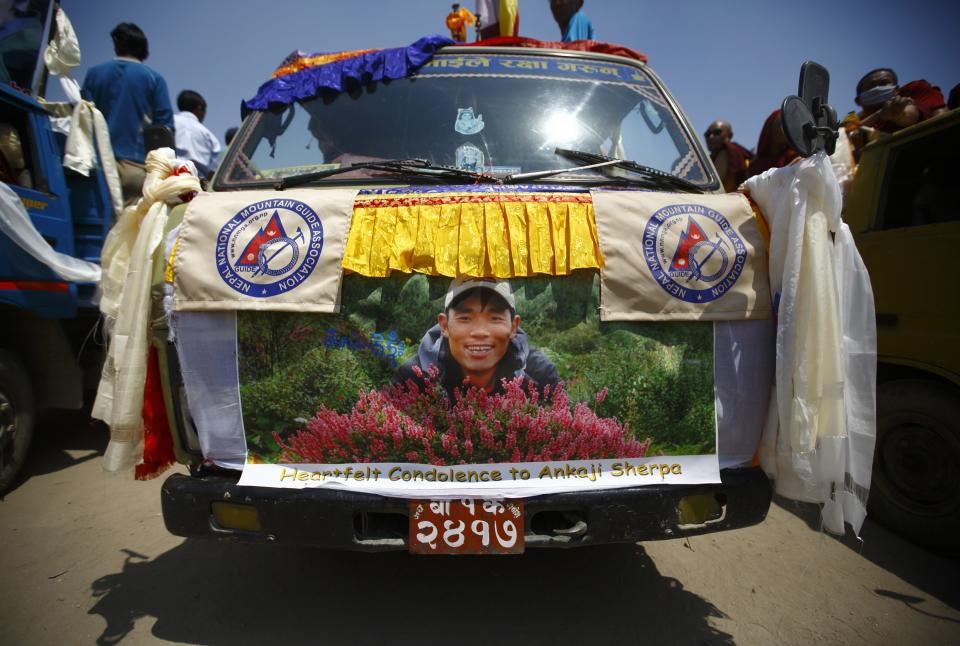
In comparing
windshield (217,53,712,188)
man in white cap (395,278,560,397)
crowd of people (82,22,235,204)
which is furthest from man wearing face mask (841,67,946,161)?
crowd of people (82,22,235,204)

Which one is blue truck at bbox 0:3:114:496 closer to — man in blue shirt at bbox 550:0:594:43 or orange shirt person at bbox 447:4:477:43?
orange shirt person at bbox 447:4:477:43

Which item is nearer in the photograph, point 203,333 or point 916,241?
point 203,333

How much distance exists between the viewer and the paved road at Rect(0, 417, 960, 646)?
215cm

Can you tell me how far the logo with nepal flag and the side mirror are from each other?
36 cm

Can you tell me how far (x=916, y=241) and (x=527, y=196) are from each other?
7.85 feet

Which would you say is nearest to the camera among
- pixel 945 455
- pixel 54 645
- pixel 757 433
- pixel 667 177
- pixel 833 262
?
pixel 833 262

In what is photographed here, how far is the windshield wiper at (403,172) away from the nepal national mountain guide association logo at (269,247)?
1.09 ft

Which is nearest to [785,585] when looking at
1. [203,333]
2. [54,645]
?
[203,333]

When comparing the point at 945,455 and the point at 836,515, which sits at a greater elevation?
the point at 836,515

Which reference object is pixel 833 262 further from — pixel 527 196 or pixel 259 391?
pixel 259 391

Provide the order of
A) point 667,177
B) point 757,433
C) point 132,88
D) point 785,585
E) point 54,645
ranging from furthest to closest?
point 132,88
point 785,585
point 667,177
point 54,645
point 757,433

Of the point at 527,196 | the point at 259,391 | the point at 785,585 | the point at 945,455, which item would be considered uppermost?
the point at 527,196

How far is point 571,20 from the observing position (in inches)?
157

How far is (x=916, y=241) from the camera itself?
2922mm
